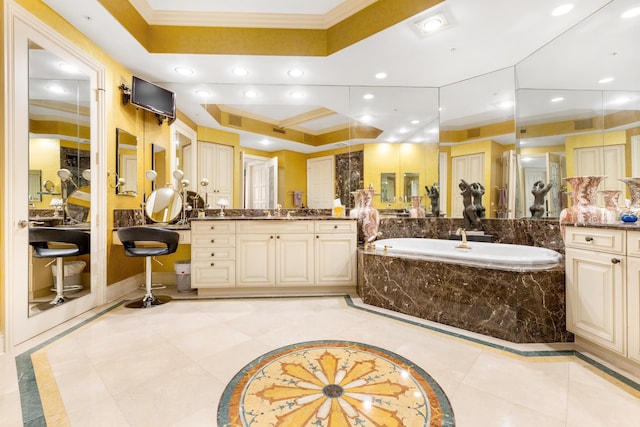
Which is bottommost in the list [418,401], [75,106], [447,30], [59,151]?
[418,401]

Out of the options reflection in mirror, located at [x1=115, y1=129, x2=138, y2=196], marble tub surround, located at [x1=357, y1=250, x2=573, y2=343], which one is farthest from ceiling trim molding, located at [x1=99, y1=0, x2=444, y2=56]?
marble tub surround, located at [x1=357, y1=250, x2=573, y2=343]

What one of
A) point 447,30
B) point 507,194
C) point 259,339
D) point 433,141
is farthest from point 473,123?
point 259,339

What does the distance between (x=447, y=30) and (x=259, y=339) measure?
9.76ft

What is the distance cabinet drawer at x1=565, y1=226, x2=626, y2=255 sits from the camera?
1.57 m

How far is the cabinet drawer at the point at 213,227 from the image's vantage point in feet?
9.66

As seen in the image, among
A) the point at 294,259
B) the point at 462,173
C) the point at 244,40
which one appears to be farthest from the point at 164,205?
the point at 462,173

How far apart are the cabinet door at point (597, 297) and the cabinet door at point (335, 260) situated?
1.82 meters

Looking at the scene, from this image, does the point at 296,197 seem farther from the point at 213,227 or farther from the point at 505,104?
the point at 505,104

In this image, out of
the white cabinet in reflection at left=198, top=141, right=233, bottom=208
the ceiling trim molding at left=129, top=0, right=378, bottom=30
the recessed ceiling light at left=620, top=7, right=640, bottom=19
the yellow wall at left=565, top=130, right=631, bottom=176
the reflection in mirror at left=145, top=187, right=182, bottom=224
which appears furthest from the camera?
the white cabinet in reflection at left=198, top=141, right=233, bottom=208

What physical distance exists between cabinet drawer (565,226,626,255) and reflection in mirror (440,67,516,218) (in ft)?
3.75

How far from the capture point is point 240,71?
3.05 m

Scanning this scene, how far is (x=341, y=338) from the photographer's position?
199 cm

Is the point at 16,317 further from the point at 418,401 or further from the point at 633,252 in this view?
the point at 633,252

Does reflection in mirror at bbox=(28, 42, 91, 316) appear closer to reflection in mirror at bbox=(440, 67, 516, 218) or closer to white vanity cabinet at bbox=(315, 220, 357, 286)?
white vanity cabinet at bbox=(315, 220, 357, 286)
